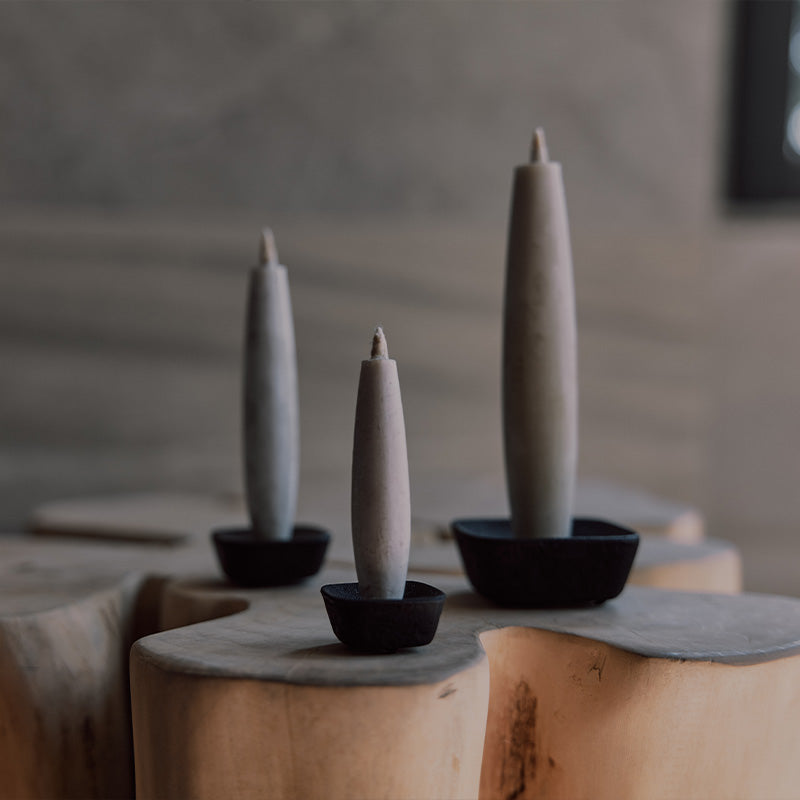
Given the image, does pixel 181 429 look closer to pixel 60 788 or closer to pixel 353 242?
pixel 353 242

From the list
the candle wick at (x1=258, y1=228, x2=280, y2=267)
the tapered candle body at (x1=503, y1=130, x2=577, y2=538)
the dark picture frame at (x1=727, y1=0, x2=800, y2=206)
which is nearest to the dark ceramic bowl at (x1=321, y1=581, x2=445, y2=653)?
the tapered candle body at (x1=503, y1=130, x2=577, y2=538)

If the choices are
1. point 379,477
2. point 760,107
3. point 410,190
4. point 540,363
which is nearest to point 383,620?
point 379,477

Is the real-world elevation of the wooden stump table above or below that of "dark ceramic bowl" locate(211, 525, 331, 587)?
below

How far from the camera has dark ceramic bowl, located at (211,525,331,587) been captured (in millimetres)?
579

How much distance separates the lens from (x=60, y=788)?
52 centimetres

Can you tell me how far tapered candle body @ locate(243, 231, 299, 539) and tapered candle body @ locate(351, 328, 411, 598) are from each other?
160 millimetres

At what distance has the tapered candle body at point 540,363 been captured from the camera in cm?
52

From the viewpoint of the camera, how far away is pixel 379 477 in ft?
1.40

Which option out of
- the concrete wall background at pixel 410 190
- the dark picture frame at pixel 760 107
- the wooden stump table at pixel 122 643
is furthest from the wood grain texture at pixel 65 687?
the dark picture frame at pixel 760 107

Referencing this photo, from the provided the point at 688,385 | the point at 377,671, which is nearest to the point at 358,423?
the point at 377,671

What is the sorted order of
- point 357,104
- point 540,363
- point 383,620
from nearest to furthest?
1. point 383,620
2. point 540,363
3. point 357,104

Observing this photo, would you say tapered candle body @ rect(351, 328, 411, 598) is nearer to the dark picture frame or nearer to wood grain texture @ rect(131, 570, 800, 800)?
wood grain texture @ rect(131, 570, 800, 800)

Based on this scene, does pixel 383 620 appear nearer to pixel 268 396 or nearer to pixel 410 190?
pixel 268 396

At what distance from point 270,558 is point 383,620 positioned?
0.56ft
